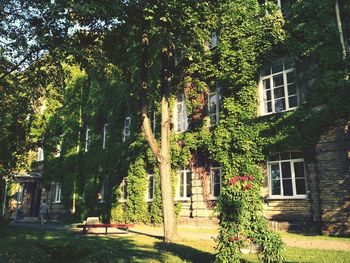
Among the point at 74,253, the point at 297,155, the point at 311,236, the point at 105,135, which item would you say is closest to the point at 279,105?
the point at 297,155

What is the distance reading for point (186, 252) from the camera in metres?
9.63

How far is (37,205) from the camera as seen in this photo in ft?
112

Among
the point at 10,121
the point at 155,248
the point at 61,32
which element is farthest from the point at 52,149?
the point at 155,248

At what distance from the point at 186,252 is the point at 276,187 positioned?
22.6ft

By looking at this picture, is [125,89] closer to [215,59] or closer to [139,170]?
[139,170]

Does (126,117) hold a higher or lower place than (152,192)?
higher

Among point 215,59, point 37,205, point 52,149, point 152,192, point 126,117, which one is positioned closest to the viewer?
point 52,149

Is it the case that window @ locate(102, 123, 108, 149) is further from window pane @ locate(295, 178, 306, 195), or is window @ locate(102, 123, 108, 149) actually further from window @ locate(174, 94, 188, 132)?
window pane @ locate(295, 178, 306, 195)

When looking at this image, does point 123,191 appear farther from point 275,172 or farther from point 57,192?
point 275,172

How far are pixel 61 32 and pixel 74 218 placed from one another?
62.1ft

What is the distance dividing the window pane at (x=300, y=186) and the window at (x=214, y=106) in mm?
5632

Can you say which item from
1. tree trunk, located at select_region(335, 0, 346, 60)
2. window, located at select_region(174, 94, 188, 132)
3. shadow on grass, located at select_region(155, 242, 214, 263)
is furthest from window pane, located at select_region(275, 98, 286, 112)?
shadow on grass, located at select_region(155, 242, 214, 263)

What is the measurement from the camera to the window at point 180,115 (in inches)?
789

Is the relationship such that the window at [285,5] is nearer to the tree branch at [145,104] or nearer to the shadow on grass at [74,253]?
the tree branch at [145,104]
